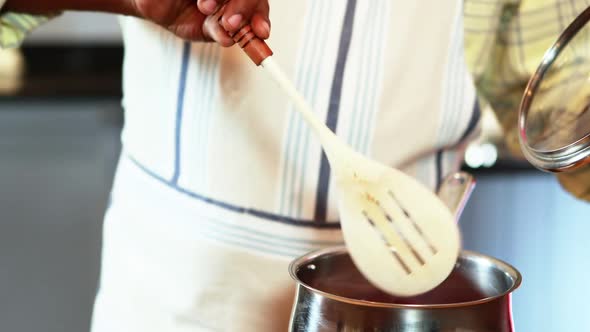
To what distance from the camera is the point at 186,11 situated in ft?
1.80

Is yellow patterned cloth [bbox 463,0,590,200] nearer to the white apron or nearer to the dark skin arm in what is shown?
the white apron

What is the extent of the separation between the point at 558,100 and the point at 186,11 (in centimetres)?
24

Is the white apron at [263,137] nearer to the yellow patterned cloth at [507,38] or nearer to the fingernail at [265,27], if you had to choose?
the yellow patterned cloth at [507,38]

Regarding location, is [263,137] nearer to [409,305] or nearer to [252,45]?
[252,45]

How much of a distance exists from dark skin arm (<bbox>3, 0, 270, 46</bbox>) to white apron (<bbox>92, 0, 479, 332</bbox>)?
7cm

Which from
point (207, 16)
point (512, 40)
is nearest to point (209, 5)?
point (207, 16)

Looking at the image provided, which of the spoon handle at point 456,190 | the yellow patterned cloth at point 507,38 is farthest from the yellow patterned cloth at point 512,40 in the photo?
the spoon handle at point 456,190

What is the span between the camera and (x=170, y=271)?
25.0 inches

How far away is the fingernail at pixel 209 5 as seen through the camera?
0.49 m

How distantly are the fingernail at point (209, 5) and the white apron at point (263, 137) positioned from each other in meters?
0.12

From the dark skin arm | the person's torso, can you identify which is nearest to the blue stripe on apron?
the person's torso

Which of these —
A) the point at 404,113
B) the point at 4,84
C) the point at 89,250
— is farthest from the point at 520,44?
the point at 4,84

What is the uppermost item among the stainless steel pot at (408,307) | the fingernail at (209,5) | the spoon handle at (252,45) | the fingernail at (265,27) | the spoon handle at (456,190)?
→ the fingernail at (209,5)

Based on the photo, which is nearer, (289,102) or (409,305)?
(409,305)
